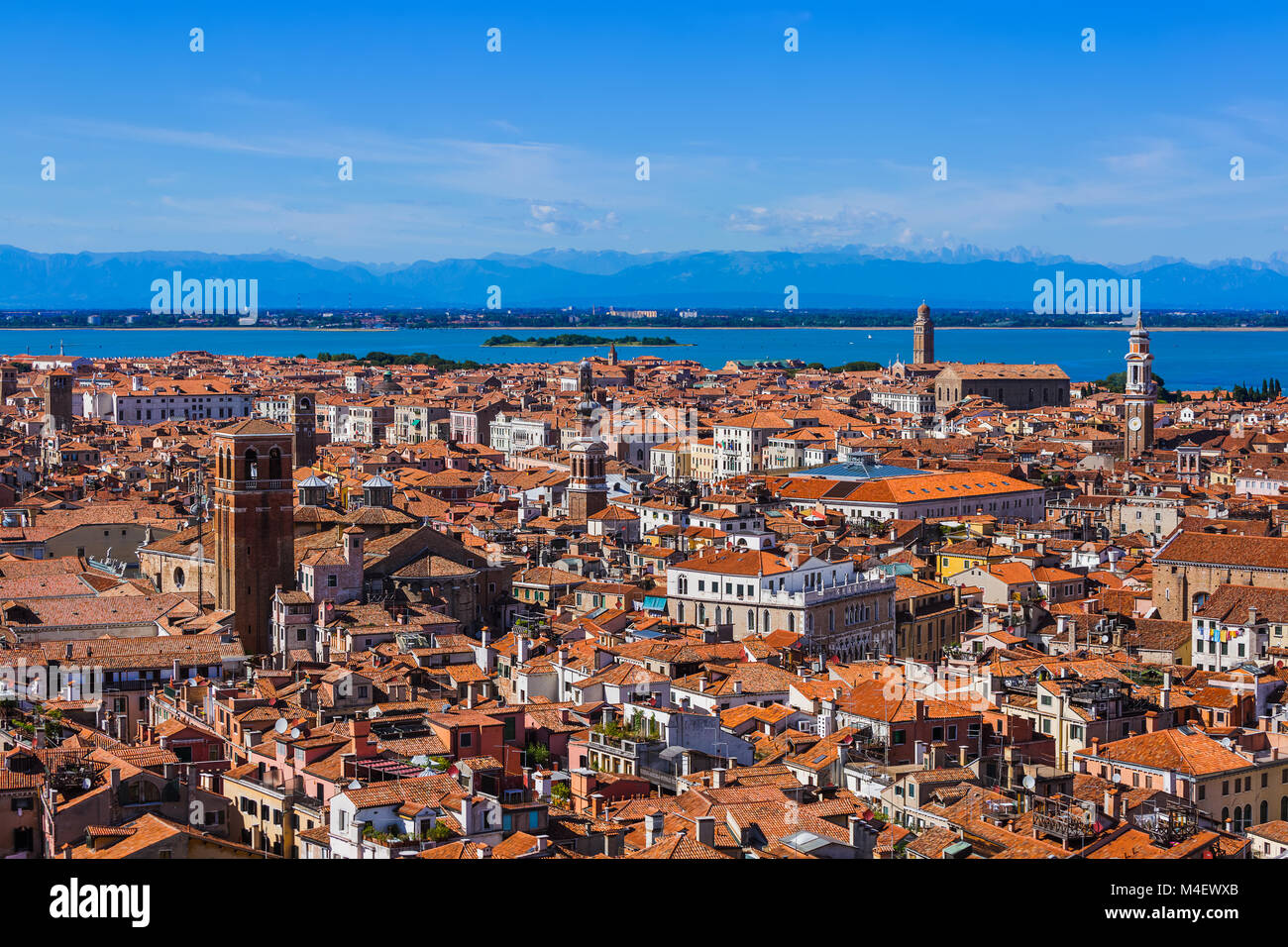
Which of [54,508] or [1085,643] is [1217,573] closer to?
[1085,643]

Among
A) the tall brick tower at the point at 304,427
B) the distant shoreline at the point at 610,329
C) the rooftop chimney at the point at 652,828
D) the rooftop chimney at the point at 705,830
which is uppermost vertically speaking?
the distant shoreline at the point at 610,329

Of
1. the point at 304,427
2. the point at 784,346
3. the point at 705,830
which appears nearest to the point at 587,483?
the point at 304,427

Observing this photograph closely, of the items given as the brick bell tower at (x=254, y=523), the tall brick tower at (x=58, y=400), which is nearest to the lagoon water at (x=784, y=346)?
the tall brick tower at (x=58, y=400)

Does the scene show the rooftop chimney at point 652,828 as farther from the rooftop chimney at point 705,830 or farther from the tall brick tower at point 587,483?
the tall brick tower at point 587,483

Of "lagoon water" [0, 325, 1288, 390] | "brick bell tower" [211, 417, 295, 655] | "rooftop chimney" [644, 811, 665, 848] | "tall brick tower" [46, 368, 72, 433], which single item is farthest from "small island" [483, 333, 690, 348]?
"rooftop chimney" [644, 811, 665, 848]
